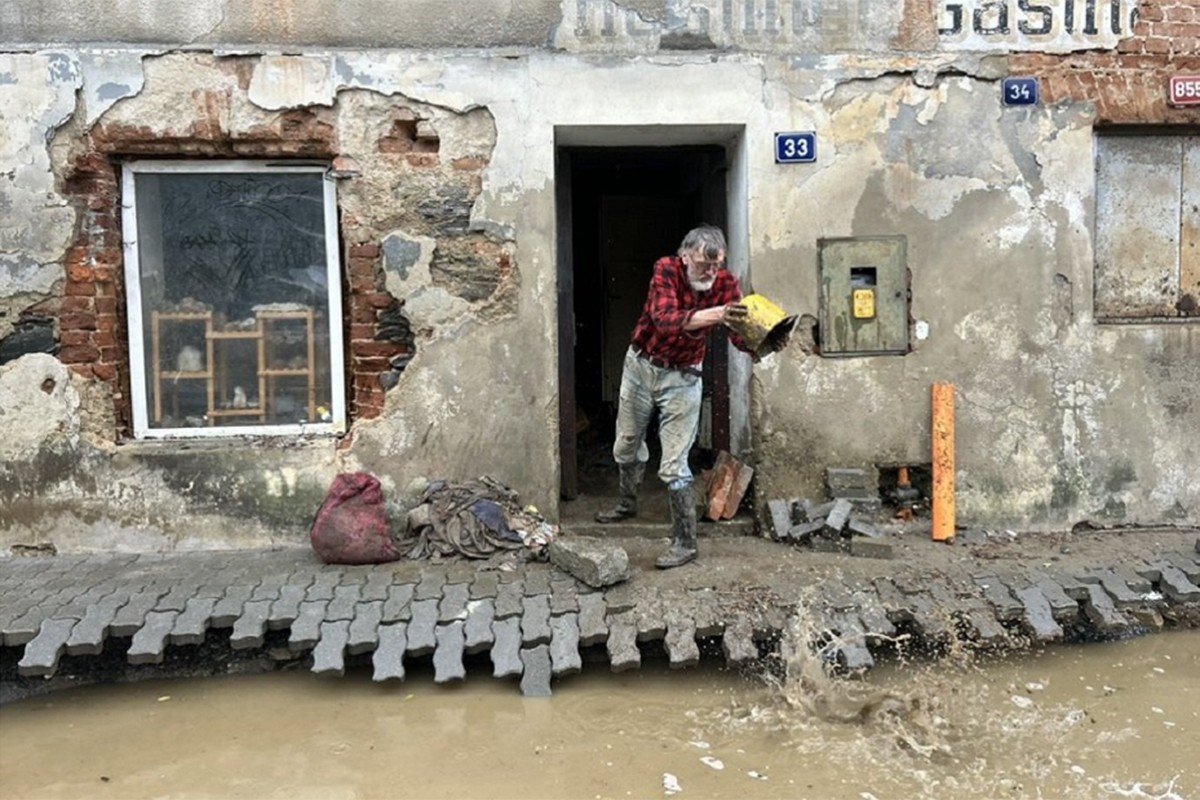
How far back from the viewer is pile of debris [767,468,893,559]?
5.01 meters

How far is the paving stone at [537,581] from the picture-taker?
4.43 metres

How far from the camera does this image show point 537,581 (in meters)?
4.57

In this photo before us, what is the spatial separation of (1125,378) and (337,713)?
15.8 ft

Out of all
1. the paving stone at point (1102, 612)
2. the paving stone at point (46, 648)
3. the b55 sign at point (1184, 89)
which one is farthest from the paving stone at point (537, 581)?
the b55 sign at point (1184, 89)

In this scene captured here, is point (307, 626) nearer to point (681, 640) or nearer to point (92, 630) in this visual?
point (92, 630)

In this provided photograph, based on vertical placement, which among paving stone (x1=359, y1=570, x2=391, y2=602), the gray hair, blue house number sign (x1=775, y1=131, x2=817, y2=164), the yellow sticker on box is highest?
blue house number sign (x1=775, y1=131, x2=817, y2=164)

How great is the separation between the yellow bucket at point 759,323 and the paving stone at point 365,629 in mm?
2163

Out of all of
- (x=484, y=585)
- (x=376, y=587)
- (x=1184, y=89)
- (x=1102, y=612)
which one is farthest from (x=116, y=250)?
(x=1184, y=89)

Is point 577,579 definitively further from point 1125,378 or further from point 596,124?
point 1125,378

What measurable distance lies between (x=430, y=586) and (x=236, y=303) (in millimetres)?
2165

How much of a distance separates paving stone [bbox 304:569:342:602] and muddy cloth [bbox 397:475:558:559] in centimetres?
45

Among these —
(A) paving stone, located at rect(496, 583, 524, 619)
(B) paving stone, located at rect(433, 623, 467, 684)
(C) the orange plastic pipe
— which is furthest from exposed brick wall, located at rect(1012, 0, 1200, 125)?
(B) paving stone, located at rect(433, 623, 467, 684)

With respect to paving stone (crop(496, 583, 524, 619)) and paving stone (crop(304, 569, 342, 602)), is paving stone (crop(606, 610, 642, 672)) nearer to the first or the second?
paving stone (crop(496, 583, 524, 619))

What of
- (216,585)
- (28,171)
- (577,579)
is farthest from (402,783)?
(28,171)
